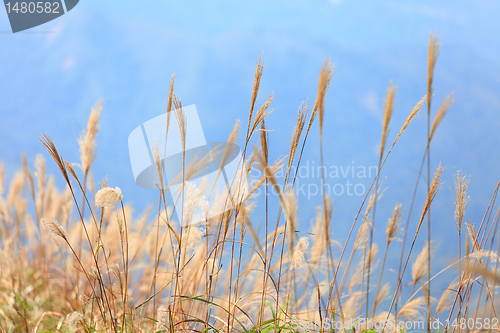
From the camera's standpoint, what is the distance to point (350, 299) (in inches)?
74.7

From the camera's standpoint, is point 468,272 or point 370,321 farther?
point 370,321

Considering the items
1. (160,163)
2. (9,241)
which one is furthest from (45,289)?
(160,163)

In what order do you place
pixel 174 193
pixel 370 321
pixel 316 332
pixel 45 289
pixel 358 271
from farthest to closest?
pixel 45 289
pixel 358 271
pixel 174 193
pixel 370 321
pixel 316 332

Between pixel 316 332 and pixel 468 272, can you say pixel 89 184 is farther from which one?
pixel 468 272

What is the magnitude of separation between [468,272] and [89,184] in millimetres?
2020

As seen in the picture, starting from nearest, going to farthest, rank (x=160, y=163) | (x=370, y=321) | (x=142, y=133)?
1. (x=160, y=163)
2. (x=370, y=321)
3. (x=142, y=133)

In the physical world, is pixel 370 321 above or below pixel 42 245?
below

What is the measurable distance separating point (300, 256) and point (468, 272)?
24.4 inches

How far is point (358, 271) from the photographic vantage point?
1.82m

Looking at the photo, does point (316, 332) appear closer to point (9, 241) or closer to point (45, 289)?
point (45, 289)

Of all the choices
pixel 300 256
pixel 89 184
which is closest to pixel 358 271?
pixel 300 256

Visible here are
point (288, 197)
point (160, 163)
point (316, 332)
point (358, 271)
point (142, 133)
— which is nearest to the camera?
point (288, 197)

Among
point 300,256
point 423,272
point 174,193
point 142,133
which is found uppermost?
point 142,133

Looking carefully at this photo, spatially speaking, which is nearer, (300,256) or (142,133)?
(300,256)
